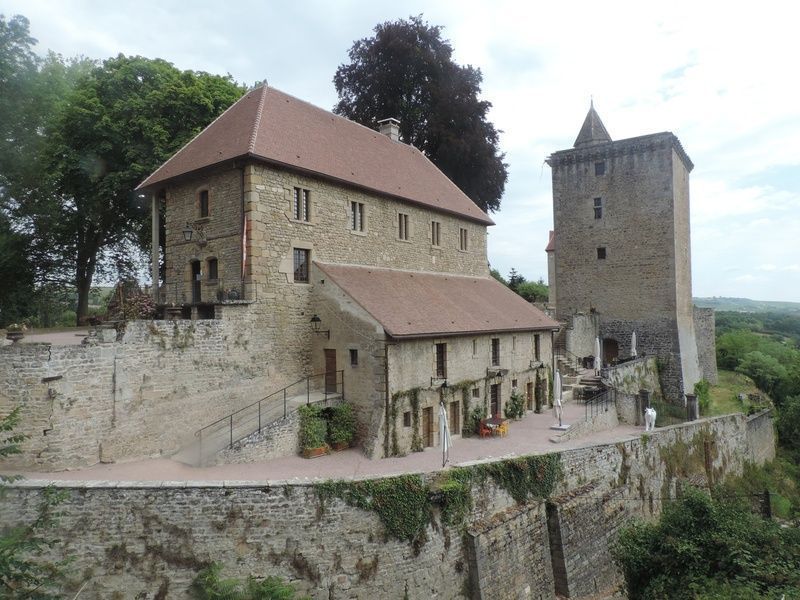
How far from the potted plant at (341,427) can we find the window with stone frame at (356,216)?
6724mm

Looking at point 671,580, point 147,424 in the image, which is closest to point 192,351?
point 147,424

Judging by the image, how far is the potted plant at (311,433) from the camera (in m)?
15.1

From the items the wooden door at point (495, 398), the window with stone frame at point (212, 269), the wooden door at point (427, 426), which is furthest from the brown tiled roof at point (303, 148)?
the wooden door at point (427, 426)

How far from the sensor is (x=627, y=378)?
2791 cm

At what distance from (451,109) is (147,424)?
2496cm

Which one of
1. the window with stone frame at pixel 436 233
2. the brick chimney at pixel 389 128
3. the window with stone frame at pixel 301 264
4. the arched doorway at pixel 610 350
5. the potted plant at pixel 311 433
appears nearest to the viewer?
the potted plant at pixel 311 433

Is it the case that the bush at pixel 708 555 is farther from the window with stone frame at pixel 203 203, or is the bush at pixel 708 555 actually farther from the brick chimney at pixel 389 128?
the brick chimney at pixel 389 128

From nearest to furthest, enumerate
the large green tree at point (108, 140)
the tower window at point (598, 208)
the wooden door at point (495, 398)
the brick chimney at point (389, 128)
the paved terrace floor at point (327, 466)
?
the paved terrace floor at point (327, 466)
the wooden door at point (495, 398)
the large green tree at point (108, 140)
the brick chimney at point (389, 128)
the tower window at point (598, 208)

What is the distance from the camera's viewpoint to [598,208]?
34.1 meters

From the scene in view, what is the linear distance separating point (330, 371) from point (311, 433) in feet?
9.01

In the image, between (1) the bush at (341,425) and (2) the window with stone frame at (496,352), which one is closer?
(1) the bush at (341,425)

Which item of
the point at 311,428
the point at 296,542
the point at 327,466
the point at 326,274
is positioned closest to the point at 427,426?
the point at 311,428

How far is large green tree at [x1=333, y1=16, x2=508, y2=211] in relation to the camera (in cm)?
3222

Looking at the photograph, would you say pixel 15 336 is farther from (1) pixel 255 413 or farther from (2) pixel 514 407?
(2) pixel 514 407
